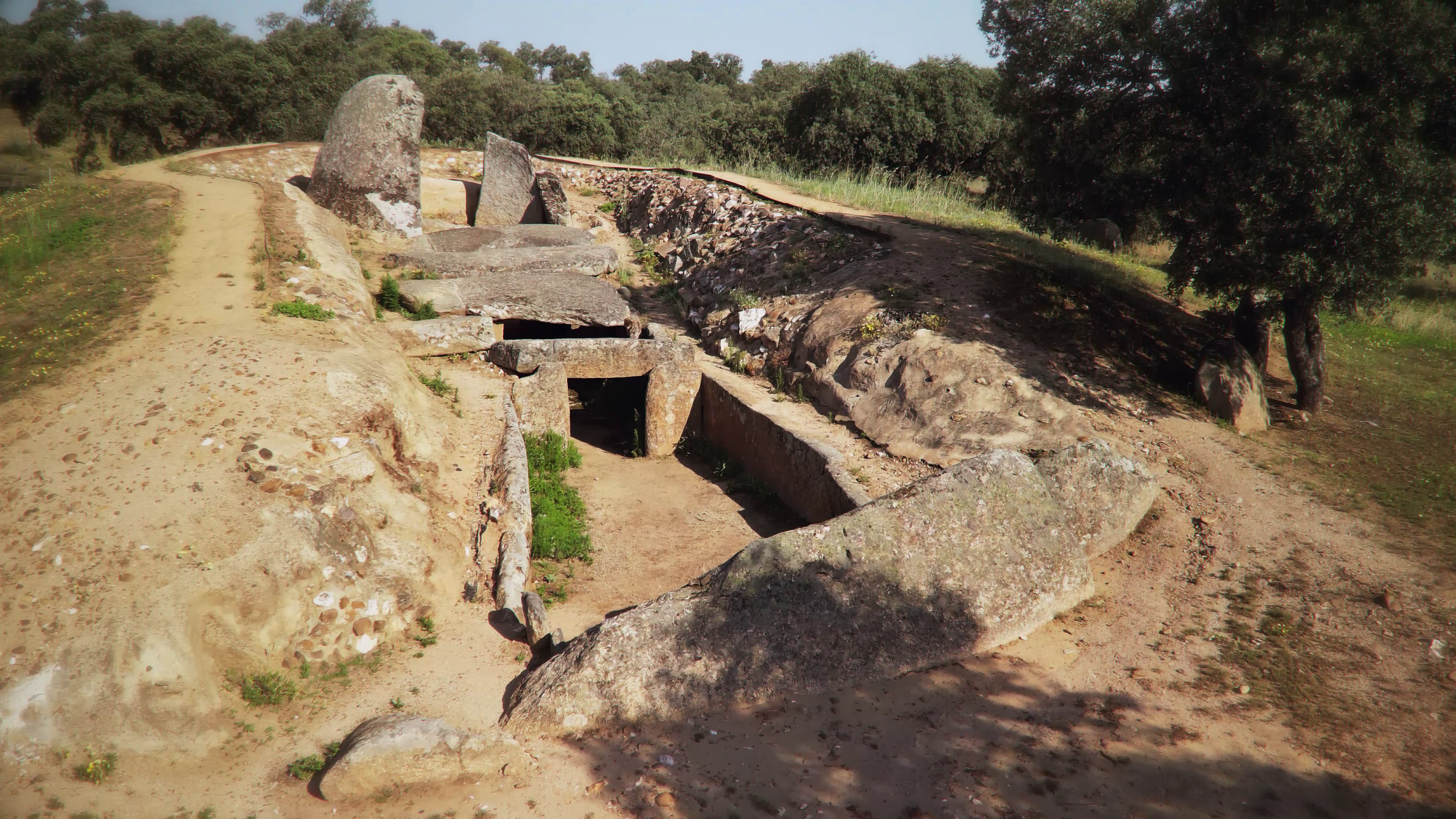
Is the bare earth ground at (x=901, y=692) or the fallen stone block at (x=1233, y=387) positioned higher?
the fallen stone block at (x=1233, y=387)

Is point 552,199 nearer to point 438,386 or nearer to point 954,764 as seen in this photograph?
point 438,386

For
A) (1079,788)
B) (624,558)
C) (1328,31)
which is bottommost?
(624,558)

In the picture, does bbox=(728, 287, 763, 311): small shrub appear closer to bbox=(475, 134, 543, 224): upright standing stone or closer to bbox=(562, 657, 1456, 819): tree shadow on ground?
bbox=(475, 134, 543, 224): upright standing stone

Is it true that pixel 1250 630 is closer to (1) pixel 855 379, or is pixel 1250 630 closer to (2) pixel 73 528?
(1) pixel 855 379

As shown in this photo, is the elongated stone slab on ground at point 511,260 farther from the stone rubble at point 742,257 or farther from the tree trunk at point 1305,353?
the tree trunk at point 1305,353

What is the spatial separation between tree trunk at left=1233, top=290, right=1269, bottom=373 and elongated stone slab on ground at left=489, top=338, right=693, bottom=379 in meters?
5.95

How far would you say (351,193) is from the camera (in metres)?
10.4

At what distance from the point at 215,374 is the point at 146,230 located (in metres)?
3.31

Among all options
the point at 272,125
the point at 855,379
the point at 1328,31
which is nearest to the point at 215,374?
the point at 855,379

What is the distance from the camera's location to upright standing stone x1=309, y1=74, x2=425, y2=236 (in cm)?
1038

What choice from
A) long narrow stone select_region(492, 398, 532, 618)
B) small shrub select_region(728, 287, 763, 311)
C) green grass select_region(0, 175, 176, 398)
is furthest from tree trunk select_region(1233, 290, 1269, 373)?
green grass select_region(0, 175, 176, 398)

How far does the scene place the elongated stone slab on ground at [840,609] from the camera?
4270mm

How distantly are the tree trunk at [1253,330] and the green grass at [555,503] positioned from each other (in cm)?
692

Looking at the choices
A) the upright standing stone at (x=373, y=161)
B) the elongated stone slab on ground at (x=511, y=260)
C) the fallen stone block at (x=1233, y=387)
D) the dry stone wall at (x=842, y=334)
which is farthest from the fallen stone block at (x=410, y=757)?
the upright standing stone at (x=373, y=161)
